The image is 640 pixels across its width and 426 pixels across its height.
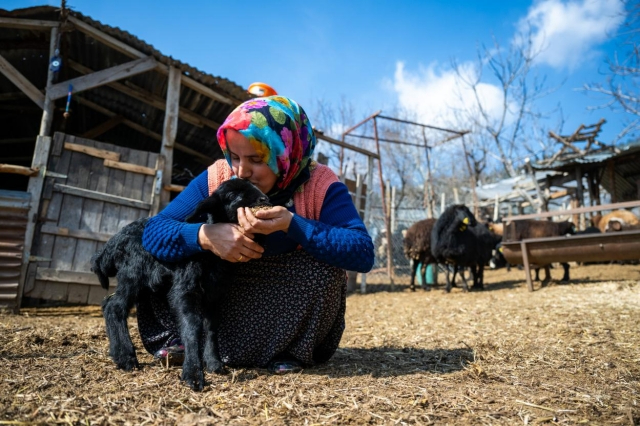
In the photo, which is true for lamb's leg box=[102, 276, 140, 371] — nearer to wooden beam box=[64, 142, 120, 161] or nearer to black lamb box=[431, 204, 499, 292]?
wooden beam box=[64, 142, 120, 161]

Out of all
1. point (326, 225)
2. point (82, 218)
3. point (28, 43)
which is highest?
point (28, 43)

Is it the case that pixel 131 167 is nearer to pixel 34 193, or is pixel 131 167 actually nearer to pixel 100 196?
pixel 100 196

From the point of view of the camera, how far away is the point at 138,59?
673cm

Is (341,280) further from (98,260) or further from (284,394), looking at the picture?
(98,260)

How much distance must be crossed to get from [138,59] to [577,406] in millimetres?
7187

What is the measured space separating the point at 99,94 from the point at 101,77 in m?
2.61

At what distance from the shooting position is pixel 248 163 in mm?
2264

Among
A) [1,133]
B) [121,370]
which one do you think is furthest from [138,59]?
[121,370]

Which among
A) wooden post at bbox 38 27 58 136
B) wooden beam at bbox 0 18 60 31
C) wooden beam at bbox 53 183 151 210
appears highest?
wooden beam at bbox 0 18 60 31

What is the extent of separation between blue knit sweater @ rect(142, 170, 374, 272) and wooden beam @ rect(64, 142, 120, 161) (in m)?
4.53

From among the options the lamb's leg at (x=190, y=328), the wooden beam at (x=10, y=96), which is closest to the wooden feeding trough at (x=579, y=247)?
the lamb's leg at (x=190, y=328)

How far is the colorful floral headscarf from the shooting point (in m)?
2.21

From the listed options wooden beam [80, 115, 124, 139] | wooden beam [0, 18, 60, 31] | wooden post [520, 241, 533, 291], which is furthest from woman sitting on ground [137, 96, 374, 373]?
wooden beam [80, 115, 124, 139]

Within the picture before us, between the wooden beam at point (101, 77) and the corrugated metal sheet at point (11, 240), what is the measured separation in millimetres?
1671
